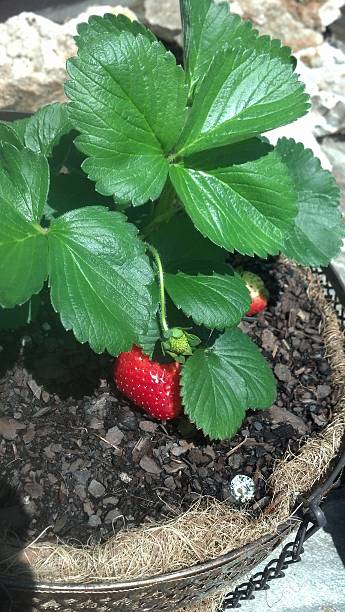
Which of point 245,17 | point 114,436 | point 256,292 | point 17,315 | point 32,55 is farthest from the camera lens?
point 245,17

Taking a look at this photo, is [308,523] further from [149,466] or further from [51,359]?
[51,359]

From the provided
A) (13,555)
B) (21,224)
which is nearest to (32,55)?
(21,224)

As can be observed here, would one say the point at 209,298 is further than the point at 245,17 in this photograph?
No

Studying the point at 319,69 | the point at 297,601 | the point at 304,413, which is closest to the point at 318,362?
the point at 304,413

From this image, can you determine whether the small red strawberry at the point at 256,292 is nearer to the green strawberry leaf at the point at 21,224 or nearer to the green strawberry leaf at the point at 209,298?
the green strawberry leaf at the point at 209,298

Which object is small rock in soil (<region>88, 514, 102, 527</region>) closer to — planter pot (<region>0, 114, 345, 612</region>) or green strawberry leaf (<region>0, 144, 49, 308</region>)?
planter pot (<region>0, 114, 345, 612</region>)

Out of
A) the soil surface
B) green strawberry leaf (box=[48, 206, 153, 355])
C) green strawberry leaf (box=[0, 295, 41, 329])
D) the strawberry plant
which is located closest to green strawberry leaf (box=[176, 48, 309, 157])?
the strawberry plant
